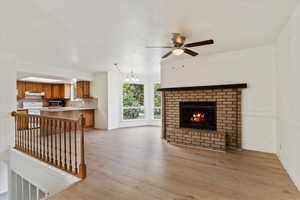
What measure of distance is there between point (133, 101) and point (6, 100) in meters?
4.69

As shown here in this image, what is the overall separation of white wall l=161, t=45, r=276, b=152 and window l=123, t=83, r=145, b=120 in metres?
3.93

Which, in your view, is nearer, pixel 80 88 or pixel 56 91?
pixel 80 88

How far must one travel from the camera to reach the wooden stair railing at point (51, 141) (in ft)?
8.79

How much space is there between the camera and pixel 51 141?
295 centimetres

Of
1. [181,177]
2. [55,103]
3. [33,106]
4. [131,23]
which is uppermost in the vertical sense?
[131,23]

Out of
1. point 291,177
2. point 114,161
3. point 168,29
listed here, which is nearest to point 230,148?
point 291,177

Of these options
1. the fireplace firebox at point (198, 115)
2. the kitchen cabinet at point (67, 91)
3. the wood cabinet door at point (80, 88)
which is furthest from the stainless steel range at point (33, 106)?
the fireplace firebox at point (198, 115)

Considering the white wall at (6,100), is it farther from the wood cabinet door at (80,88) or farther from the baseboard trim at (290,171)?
the baseboard trim at (290,171)

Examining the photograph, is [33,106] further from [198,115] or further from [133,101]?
[198,115]

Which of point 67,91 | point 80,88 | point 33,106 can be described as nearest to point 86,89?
point 80,88

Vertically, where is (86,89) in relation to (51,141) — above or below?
above

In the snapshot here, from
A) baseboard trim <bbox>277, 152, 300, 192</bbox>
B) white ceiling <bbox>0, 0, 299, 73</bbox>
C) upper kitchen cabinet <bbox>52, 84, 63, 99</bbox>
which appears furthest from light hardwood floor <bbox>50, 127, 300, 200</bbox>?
upper kitchen cabinet <bbox>52, 84, 63, 99</bbox>

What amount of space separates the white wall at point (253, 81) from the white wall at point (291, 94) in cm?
72

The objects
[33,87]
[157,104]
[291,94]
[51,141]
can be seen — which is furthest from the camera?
[157,104]
